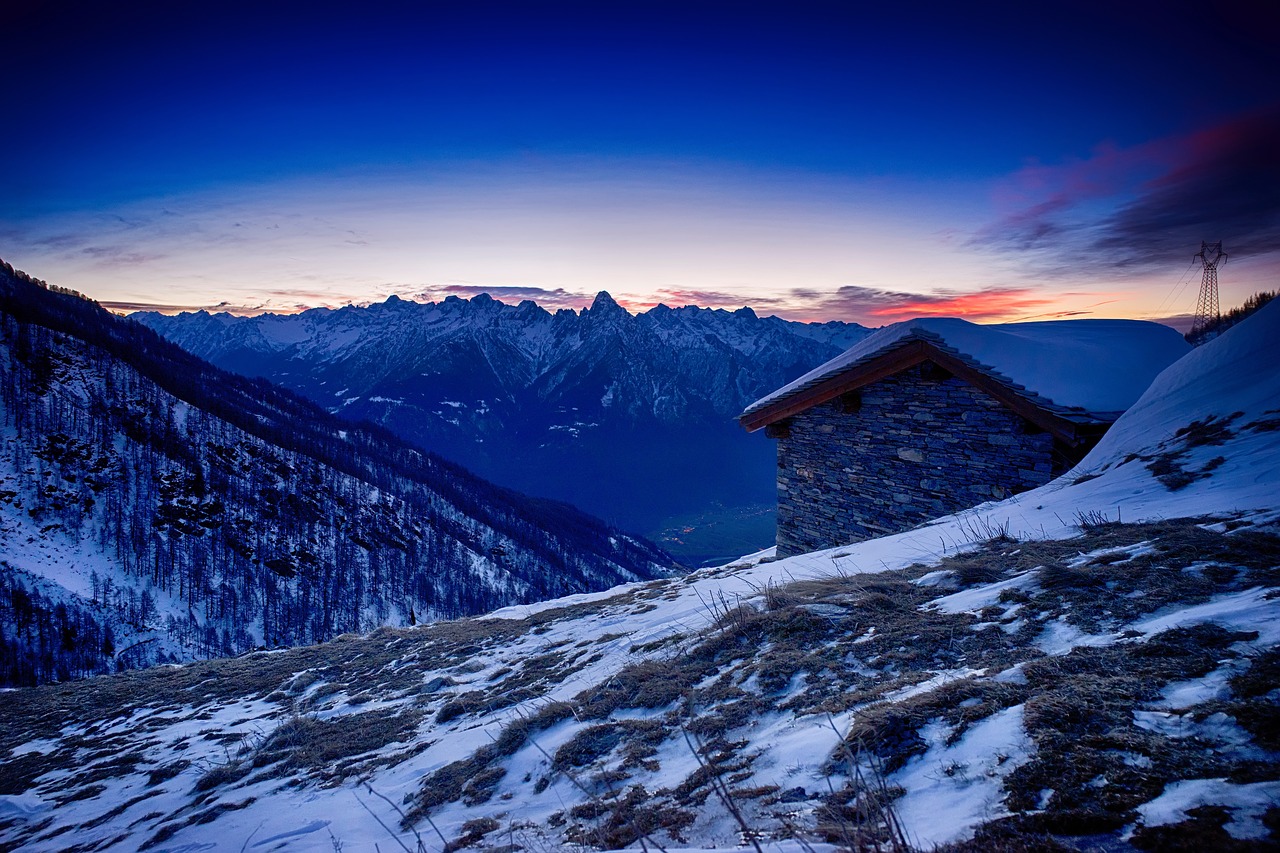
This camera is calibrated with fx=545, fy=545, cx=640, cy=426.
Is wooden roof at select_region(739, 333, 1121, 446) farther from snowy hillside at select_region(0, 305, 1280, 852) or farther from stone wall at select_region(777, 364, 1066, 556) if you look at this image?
snowy hillside at select_region(0, 305, 1280, 852)

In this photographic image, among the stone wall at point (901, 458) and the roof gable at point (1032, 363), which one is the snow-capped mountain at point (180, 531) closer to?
the stone wall at point (901, 458)

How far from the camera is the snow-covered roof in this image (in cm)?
873

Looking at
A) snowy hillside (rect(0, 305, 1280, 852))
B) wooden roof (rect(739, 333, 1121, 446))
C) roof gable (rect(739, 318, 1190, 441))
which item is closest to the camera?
snowy hillside (rect(0, 305, 1280, 852))

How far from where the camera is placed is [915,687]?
295 centimetres

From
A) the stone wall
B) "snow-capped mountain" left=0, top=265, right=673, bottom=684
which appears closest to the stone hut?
the stone wall

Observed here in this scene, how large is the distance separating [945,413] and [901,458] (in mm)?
1143

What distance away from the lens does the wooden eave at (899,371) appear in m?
8.28

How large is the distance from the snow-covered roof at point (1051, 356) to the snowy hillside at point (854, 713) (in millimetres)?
1145

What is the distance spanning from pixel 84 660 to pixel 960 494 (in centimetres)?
6511

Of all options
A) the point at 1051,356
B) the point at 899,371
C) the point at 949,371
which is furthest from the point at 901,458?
the point at 1051,356

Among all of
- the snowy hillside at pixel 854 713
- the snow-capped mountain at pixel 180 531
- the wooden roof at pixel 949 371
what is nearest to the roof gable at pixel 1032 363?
the wooden roof at pixel 949 371

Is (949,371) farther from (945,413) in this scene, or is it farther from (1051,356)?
(1051,356)

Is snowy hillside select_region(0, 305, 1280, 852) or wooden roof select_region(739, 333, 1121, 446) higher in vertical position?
wooden roof select_region(739, 333, 1121, 446)

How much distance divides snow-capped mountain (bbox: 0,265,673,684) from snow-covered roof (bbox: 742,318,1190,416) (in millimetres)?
61736
